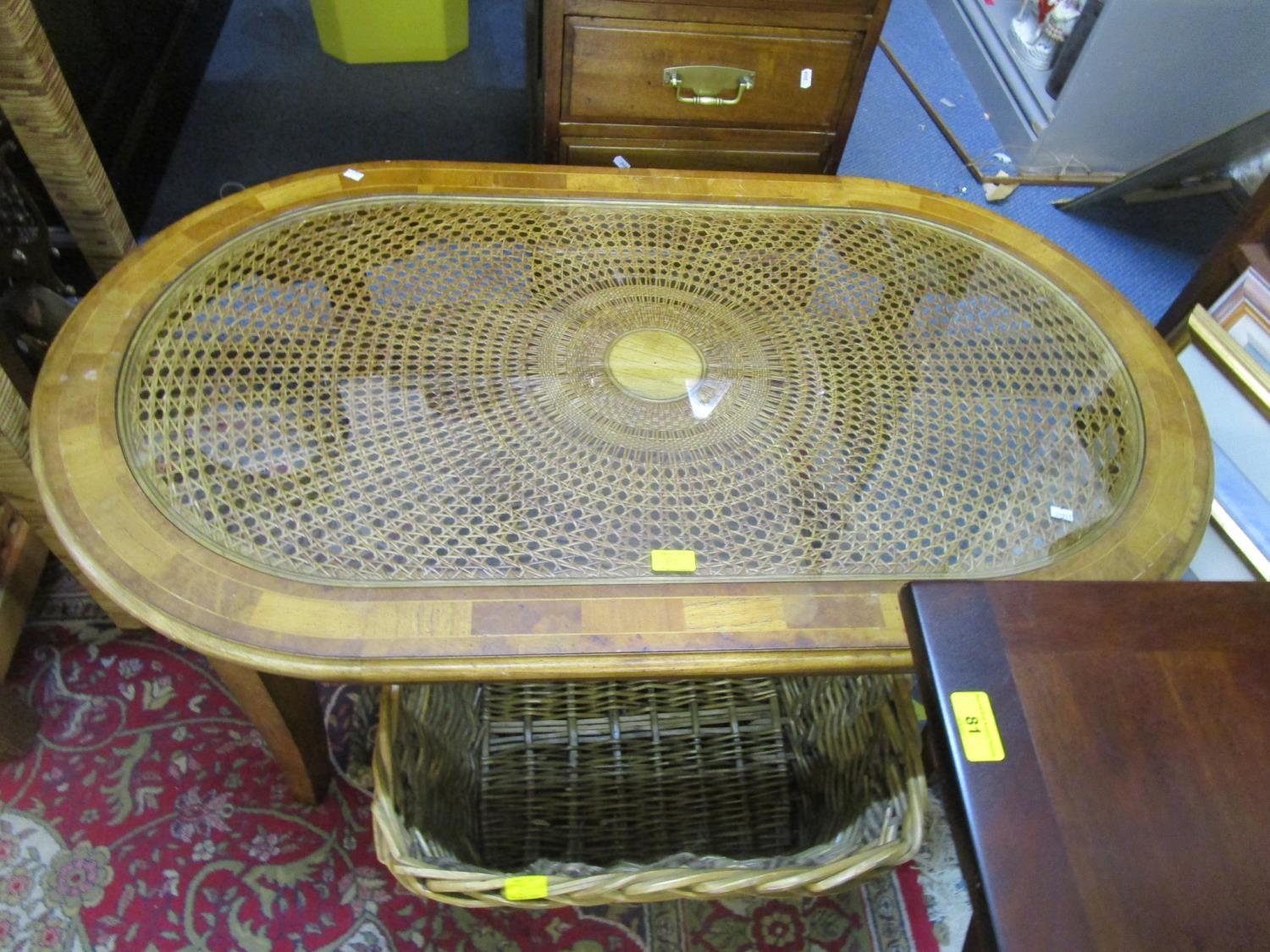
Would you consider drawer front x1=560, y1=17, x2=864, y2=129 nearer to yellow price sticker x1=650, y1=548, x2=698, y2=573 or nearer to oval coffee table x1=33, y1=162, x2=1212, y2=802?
oval coffee table x1=33, y1=162, x2=1212, y2=802

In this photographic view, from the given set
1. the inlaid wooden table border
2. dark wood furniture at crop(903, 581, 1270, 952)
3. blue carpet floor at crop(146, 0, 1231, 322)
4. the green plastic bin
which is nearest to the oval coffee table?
the inlaid wooden table border

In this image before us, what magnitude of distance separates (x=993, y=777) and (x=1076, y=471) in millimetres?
471

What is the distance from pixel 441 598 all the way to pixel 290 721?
14.3 inches

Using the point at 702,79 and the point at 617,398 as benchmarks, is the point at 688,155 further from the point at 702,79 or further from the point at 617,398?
the point at 617,398

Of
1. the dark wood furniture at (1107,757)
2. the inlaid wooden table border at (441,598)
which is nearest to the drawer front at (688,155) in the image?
the inlaid wooden table border at (441,598)

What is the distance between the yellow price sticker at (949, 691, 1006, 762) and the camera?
584 millimetres

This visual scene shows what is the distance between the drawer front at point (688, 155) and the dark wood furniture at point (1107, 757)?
0.84m

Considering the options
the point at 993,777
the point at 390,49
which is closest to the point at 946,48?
the point at 390,49

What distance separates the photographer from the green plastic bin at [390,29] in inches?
76.0

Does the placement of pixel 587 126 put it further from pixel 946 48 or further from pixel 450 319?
pixel 946 48

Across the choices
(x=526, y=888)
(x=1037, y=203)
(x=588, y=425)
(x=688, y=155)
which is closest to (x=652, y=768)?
(x=526, y=888)

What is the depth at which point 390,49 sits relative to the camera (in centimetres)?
202

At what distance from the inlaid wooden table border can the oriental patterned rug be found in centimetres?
57

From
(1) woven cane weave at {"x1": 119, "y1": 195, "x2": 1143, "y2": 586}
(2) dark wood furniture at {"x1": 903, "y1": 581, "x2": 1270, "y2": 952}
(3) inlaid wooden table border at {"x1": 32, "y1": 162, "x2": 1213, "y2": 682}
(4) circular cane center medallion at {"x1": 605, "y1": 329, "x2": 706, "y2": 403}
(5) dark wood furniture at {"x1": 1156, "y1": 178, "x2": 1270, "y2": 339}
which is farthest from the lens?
(5) dark wood furniture at {"x1": 1156, "y1": 178, "x2": 1270, "y2": 339}
